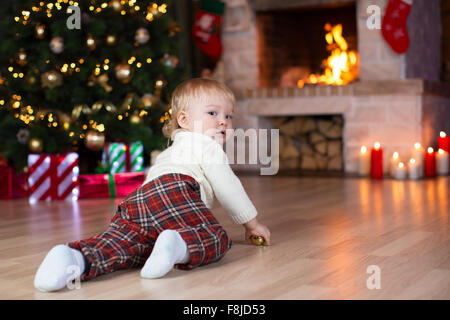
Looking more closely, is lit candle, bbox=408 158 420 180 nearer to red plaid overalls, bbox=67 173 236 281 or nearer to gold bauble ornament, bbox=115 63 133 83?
gold bauble ornament, bbox=115 63 133 83

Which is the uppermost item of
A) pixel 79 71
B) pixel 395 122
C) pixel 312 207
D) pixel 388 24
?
pixel 388 24

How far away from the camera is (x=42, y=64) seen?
315cm

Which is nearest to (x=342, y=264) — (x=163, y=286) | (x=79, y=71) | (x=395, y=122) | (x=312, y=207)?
(x=163, y=286)

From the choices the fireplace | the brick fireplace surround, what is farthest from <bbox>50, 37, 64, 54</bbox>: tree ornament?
the fireplace

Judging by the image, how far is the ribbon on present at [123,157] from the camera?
338cm

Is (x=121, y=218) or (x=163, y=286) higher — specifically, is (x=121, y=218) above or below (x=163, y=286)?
above

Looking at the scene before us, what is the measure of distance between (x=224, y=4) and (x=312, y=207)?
242 cm

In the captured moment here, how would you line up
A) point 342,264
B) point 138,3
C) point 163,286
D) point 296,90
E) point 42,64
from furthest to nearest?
point 296,90 → point 138,3 → point 42,64 → point 342,264 → point 163,286

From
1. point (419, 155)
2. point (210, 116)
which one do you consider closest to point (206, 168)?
point (210, 116)

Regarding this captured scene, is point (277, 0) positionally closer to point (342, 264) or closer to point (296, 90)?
point (296, 90)

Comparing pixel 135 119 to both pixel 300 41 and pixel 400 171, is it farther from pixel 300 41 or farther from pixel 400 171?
pixel 300 41

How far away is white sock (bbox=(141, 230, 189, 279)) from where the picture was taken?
1468 millimetres

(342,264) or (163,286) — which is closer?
(163,286)

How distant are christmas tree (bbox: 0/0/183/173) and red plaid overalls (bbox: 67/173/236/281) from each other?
5.19 ft
